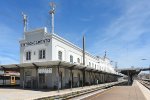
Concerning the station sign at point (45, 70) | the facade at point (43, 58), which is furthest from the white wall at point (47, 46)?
the station sign at point (45, 70)

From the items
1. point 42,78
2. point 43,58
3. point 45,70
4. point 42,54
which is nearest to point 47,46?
point 42,54

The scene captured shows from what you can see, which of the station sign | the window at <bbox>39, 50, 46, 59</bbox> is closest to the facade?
the window at <bbox>39, 50, 46, 59</bbox>

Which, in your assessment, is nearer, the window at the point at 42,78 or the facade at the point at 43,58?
the facade at the point at 43,58

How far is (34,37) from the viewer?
126 feet

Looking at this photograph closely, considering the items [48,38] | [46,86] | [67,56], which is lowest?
[46,86]

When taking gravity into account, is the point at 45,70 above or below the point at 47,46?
below

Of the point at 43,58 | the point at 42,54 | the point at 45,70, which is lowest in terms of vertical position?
the point at 45,70

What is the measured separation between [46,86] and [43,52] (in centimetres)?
546

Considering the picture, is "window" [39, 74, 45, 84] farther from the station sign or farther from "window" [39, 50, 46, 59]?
the station sign

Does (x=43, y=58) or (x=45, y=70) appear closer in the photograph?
(x=45, y=70)

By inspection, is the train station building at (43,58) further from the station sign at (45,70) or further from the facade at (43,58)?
the station sign at (45,70)

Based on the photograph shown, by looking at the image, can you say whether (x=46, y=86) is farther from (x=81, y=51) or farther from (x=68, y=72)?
(x=81, y=51)

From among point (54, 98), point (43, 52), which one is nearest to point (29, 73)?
point (43, 52)

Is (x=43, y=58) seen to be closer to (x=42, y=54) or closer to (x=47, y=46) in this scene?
(x=42, y=54)
